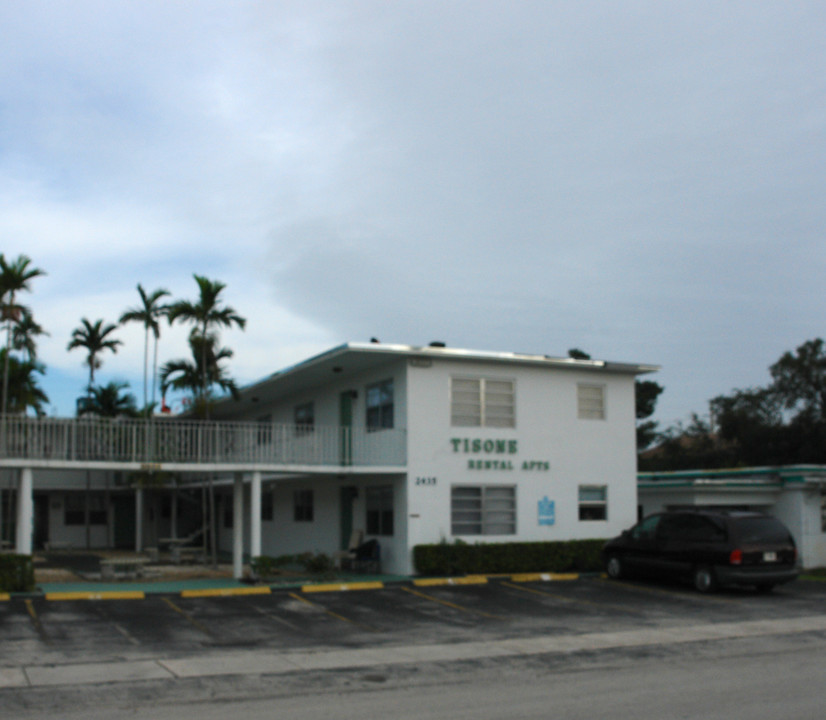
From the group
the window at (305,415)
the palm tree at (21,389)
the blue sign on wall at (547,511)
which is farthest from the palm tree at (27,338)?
the blue sign on wall at (547,511)

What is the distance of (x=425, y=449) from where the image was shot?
22016mm

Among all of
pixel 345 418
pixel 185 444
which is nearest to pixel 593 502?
pixel 345 418

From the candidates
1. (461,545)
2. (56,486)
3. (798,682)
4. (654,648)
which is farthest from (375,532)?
(56,486)

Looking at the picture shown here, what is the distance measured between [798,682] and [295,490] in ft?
Result: 66.2

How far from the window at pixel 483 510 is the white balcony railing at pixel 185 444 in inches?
74.8

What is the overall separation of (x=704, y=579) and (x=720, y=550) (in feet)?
2.71

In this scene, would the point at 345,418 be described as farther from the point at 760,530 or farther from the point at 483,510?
the point at 760,530

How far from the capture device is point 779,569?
1845cm

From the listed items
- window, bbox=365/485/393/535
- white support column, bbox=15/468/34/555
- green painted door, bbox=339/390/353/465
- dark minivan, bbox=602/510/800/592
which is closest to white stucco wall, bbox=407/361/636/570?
window, bbox=365/485/393/535

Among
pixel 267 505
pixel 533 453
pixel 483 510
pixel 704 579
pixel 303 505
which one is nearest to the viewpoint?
pixel 704 579

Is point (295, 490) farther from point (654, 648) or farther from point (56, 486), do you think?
point (654, 648)

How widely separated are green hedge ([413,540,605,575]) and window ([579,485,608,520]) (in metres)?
0.93

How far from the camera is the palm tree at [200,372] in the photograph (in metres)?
26.1

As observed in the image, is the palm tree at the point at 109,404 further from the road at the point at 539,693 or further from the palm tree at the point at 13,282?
the road at the point at 539,693
